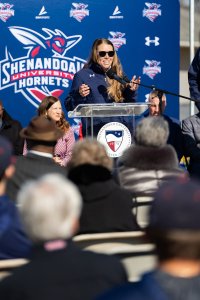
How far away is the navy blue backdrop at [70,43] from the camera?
8.38 m

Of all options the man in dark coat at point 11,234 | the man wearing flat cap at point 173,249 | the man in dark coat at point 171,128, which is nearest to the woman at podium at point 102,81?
the man in dark coat at point 171,128

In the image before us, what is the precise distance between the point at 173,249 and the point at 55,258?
517 mm

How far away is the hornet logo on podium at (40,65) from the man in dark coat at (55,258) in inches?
241

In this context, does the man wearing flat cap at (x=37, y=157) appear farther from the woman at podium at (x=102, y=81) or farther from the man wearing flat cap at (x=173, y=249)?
A: the man wearing flat cap at (x=173, y=249)

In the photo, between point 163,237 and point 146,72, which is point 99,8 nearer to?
point 146,72

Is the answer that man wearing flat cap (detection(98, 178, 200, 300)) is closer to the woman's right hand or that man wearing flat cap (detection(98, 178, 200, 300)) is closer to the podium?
the podium

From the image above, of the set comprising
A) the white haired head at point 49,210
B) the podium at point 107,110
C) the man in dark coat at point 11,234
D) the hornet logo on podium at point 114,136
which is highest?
the podium at point 107,110

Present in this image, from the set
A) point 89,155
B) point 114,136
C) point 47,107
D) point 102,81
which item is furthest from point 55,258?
point 102,81

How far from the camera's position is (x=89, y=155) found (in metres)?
4.13

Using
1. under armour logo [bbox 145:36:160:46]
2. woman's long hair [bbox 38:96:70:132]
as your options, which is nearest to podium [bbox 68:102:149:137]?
woman's long hair [bbox 38:96:70:132]

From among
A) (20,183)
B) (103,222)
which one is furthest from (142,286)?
(20,183)

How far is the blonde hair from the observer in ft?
13.4

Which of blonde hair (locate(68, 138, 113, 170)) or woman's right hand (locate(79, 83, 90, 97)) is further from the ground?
woman's right hand (locate(79, 83, 90, 97))

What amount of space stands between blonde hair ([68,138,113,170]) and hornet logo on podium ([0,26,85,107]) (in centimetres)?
435
